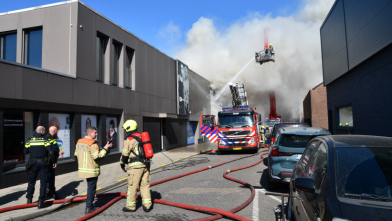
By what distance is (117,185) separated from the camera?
7.85 metres

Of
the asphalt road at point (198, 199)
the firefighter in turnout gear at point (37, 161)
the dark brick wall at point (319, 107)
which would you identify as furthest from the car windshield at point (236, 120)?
the dark brick wall at point (319, 107)

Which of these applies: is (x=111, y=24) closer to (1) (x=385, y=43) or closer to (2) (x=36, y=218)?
(2) (x=36, y=218)

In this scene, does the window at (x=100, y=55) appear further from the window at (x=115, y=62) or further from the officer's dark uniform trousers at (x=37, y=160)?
the officer's dark uniform trousers at (x=37, y=160)

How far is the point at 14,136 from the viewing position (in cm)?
826

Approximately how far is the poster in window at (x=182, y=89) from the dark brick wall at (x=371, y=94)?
1048 centimetres

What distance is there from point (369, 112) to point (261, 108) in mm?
28710

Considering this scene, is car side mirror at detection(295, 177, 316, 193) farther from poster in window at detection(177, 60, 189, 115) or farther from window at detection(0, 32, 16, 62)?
poster in window at detection(177, 60, 189, 115)

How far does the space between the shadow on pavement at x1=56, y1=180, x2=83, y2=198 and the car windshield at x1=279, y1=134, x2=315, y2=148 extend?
510 cm

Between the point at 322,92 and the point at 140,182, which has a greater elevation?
the point at 322,92

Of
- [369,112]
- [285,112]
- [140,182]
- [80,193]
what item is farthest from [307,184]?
[285,112]

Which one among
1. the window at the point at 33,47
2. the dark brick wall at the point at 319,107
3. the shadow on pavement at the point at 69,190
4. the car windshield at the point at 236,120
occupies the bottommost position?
the shadow on pavement at the point at 69,190

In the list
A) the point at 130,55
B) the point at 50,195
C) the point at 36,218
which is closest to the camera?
the point at 36,218

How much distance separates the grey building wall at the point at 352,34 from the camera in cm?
1035

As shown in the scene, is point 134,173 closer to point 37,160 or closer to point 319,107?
point 37,160
